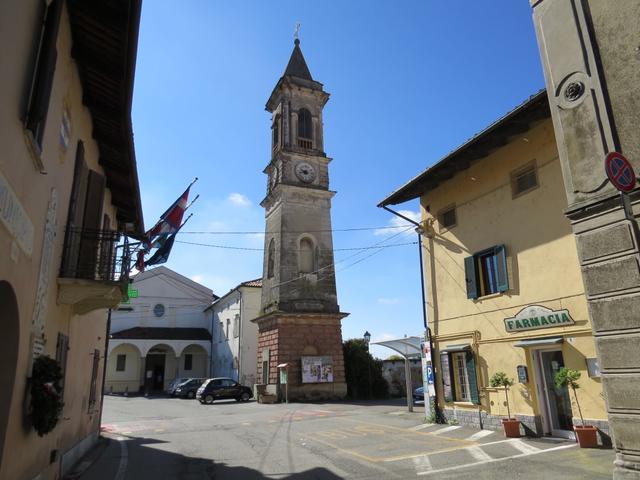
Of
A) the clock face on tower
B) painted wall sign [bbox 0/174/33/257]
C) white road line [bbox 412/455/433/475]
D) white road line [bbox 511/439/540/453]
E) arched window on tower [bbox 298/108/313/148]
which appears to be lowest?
white road line [bbox 412/455/433/475]

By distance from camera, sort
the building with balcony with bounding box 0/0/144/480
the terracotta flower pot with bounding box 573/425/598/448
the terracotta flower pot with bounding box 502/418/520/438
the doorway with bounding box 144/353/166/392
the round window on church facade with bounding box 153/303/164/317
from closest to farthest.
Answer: the building with balcony with bounding box 0/0/144/480 → the terracotta flower pot with bounding box 573/425/598/448 → the terracotta flower pot with bounding box 502/418/520/438 → the doorway with bounding box 144/353/166/392 → the round window on church facade with bounding box 153/303/164/317

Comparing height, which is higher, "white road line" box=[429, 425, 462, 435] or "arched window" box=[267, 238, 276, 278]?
"arched window" box=[267, 238, 276, 278]

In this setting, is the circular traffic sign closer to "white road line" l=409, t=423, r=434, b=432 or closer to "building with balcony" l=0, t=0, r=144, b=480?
"building with balcony" l=0, t=0, r=144, b=480

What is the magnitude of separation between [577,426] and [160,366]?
43135 mm

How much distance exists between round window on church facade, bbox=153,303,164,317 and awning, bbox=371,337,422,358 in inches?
1360

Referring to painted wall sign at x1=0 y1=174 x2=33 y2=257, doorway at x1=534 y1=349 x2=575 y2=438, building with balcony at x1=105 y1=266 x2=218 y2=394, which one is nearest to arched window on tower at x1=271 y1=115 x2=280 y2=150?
building with balcony at x1=105 y1=266 x2=218 y2=394

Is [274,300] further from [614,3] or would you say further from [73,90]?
[614,3]

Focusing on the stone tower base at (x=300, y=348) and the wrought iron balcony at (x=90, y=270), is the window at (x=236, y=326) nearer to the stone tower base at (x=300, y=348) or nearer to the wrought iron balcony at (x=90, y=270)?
the stone tower base at (x=300, y=348)

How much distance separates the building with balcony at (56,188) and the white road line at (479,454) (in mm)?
7716

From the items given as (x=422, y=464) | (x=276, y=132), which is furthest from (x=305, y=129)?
(x=422, y=464)

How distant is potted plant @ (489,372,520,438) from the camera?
11.5 metres

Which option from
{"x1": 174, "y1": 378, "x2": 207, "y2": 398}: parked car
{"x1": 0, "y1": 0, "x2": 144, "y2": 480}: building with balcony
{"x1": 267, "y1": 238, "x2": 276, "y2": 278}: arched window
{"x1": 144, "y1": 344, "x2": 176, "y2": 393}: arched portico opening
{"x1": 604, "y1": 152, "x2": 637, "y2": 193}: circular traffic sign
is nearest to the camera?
{"x1": 0, "y1": 0, "x2": 144, "y2": 480}: building with balcony

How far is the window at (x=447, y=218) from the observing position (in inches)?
601

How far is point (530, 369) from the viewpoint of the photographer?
39.1ft
